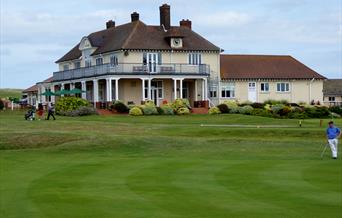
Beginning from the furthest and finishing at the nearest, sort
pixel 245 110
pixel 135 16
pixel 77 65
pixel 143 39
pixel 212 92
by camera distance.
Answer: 1. pixel 77 65
2. pixel 135 16
3. pixel 212 92
4. pixel 143 39
5. pixel 245 110

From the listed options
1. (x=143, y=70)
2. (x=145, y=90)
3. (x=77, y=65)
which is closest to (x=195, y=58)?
(x=145, y=90)

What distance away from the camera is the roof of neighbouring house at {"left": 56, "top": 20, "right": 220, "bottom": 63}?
68625 mm

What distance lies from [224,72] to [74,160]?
4908 centimetres

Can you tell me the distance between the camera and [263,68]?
254 feet

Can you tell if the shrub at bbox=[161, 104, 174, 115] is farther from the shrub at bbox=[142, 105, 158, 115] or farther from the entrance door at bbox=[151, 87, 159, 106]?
the entrance door at bbox=[151, 87, 159, 106]

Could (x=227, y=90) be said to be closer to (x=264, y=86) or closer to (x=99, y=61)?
(x=264, y=86)

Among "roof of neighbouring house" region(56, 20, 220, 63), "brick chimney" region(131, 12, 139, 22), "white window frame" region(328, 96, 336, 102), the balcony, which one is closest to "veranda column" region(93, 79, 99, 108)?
the balcony

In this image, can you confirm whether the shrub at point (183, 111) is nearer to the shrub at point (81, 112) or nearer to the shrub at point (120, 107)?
the shrub at point (120, 107)

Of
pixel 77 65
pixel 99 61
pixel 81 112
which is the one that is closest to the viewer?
pixel 81 112

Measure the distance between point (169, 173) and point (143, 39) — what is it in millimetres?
47838

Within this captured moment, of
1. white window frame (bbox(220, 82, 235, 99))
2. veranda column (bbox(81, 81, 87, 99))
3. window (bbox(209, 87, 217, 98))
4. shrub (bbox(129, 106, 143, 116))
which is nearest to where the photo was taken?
shrub (bbox(129, 106, 143, 116))

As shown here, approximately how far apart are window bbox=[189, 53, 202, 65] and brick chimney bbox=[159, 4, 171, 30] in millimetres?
4193

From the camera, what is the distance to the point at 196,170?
77.1ft

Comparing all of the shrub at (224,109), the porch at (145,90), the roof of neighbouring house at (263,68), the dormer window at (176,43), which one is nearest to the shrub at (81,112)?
the porch at (145,90)
